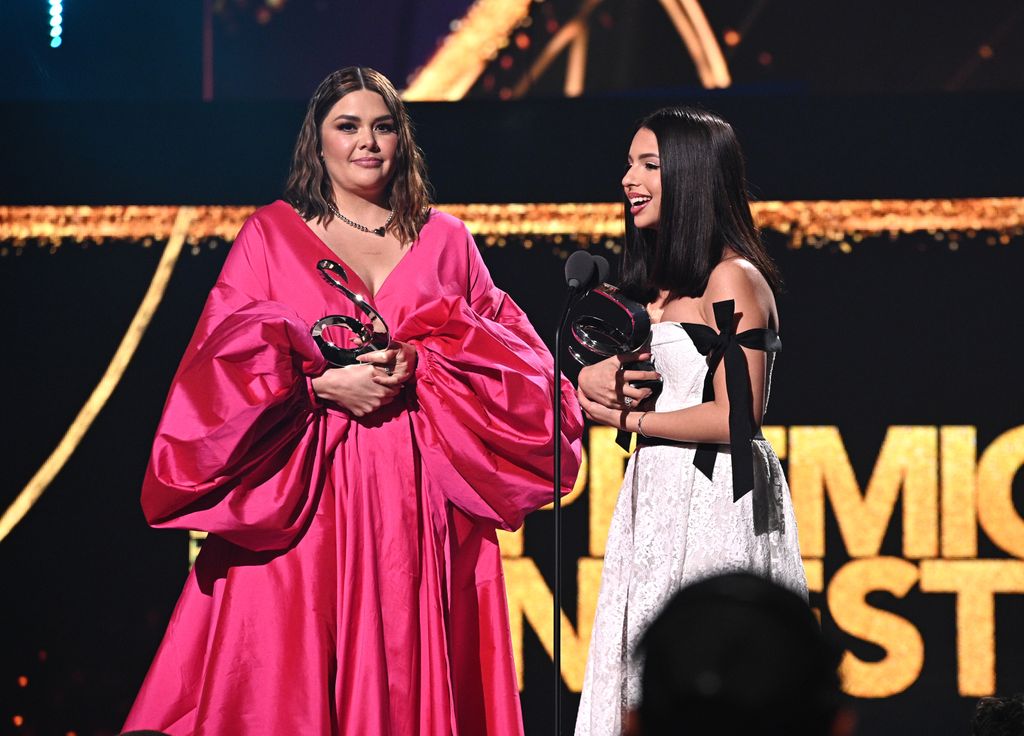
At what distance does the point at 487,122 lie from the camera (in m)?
3.92

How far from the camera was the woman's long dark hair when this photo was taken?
2506 millimetres

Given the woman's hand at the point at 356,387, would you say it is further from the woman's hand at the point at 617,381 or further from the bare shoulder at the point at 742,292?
the bare shoulder at the point at 742,292

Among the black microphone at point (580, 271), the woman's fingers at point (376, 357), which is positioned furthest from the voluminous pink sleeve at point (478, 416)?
the black microphone at point (580, 271)

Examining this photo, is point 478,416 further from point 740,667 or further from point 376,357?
point 740,667

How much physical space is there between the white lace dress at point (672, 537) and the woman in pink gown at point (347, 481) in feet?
1.02

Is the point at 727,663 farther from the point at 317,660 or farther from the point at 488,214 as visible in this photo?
the point at 488,214

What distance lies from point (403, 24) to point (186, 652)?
2005mm

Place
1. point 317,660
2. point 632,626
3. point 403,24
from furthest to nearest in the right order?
point 403,24
point 317,660
point 632,626

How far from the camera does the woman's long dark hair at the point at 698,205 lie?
2506mm

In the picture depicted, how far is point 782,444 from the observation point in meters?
4.12

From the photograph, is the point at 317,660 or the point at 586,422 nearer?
the point at 317,660

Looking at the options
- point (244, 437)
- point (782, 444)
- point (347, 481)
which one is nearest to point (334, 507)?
point (347, 481)

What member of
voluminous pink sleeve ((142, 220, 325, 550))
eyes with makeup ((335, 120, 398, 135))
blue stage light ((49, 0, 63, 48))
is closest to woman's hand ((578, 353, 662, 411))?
voluminous pink sleeve ((142, 220, 325, 550))

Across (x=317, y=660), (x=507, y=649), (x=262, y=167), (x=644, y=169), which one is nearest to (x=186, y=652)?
(x=317, y=660)
